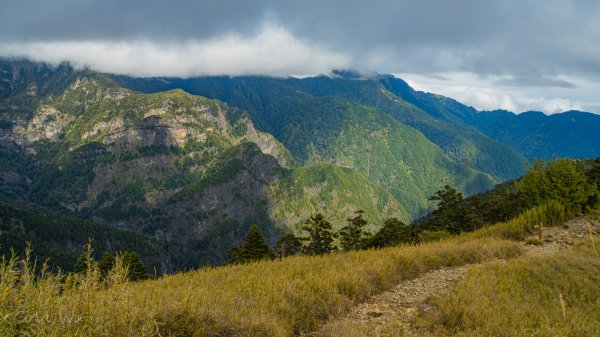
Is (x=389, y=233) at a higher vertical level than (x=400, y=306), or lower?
lower

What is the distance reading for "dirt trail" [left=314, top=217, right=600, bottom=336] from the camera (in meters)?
8.28

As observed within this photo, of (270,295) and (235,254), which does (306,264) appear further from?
(235,254)

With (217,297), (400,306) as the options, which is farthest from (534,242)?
(217,297)

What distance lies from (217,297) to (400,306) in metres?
5.19

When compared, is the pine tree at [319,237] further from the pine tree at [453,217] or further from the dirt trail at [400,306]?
the dirt trail at [400,306]

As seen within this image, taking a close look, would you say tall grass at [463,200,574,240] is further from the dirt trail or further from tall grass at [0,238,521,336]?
tall grass at [0,238,521,336]

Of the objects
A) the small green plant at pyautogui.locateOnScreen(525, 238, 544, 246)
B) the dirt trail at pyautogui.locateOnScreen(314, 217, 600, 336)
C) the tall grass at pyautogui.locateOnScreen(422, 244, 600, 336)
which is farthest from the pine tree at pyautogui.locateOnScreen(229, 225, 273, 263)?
the tall grass at pyautogui.locateOnScreen(422, 244, 600, 336)

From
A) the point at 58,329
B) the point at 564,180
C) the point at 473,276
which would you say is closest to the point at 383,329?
the point at 473,276

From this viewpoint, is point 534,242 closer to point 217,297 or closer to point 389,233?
point 217,297

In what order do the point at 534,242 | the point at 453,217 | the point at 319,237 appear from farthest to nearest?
the point at 319,237, the point at 453,217, the point at 534,242

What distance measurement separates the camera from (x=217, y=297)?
8.92 m

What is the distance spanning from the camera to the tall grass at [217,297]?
5.67 m

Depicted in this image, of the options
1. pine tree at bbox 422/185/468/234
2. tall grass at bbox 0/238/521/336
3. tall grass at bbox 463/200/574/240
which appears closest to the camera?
tall grass at bbox 0/238/521/336

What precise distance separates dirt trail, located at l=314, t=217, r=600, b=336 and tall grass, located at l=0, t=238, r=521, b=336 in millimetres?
383
